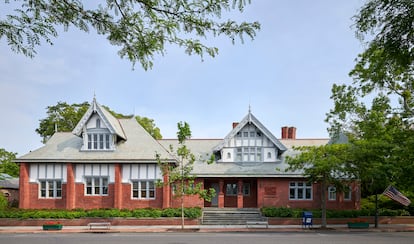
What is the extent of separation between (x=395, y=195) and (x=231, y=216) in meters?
11.9

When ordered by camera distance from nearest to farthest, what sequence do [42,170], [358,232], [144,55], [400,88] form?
[144,55] → [358,232] → [400,88] → [42,170]

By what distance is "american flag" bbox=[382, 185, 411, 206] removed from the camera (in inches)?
1180

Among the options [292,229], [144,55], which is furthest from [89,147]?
[144,55]

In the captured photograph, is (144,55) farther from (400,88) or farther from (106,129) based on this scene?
(106,129)

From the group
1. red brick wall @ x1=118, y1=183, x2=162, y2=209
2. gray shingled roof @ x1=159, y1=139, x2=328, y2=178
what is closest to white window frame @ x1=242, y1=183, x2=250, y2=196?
gray shingled roof @ x1=159, y1=139, x2=328, y2=178

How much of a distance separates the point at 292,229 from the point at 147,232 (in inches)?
365

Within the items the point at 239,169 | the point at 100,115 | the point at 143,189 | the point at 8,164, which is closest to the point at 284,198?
the point at 239,169

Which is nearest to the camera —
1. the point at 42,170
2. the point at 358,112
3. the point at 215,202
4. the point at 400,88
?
the point at 400,88

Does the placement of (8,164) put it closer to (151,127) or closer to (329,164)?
(151,127)

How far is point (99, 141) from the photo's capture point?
38438mm

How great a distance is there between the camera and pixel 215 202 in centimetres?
4034

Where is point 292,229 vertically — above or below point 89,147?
below

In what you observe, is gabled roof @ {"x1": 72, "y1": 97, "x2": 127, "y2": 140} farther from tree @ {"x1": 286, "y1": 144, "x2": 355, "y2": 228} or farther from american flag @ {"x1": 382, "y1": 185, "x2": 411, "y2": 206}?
american flag @ {"x1": 382, "y1": 185, "x2": 411, "y2": 206}

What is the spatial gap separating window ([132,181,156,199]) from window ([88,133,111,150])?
13.4 feet
